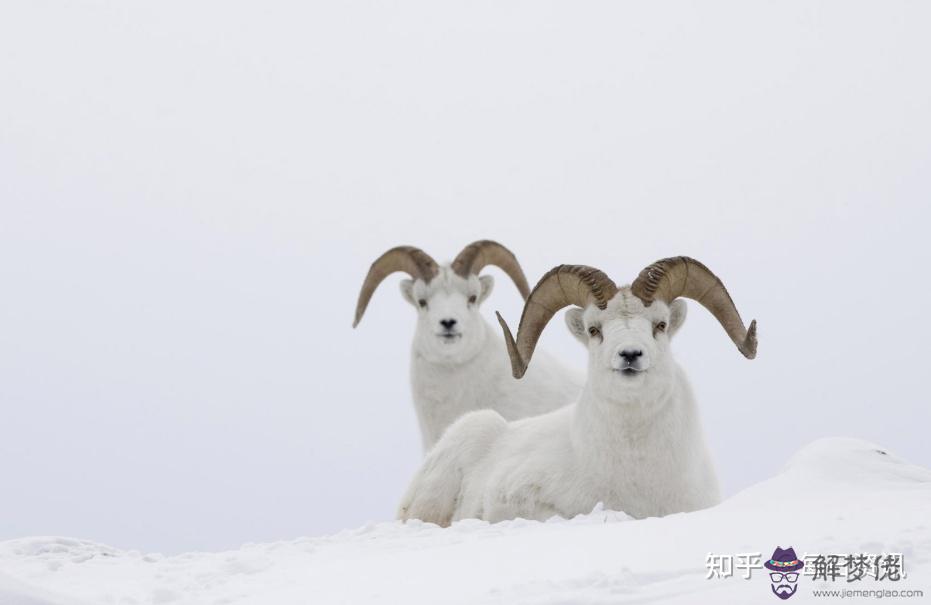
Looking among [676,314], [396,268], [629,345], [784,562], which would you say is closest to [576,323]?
[676,314]

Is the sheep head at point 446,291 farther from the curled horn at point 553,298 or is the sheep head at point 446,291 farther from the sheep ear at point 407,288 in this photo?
the curled horn at point 553,298

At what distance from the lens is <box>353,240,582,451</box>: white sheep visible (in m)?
13.4

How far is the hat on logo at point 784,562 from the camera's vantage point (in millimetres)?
4965

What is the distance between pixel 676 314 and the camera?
31.0 ft

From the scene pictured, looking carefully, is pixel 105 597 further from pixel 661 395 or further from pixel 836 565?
pixel 661 395

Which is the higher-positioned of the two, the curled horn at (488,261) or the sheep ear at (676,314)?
the curled horn at (488,261)

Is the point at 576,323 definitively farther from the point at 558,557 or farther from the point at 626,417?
the point at 558,557

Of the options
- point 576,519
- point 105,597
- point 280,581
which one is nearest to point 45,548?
point 105,597

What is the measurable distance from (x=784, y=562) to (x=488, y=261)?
31.6 ft

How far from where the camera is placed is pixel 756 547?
5.42m

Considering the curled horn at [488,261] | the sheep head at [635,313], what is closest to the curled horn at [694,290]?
the sheep head at [635,313]

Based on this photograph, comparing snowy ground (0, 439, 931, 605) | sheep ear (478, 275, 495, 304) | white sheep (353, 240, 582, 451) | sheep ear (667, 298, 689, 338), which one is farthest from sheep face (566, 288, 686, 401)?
sheep ear (478, 275, 495, 304)

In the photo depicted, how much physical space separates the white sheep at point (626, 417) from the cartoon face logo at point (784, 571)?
12.2ft

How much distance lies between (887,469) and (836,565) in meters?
2.72
